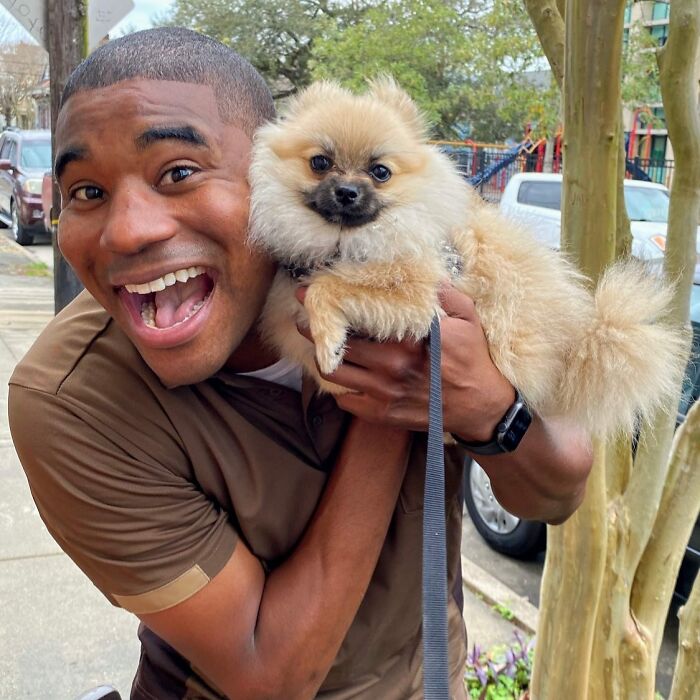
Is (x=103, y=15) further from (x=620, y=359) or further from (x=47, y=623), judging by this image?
(x=620, y=359)

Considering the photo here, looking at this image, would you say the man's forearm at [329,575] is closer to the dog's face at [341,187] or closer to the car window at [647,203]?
the dog's face at [341,187]

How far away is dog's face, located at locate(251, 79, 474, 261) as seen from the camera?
63.7 inches

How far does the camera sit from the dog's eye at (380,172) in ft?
5.46

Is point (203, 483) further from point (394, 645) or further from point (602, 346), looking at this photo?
point (602, 346)

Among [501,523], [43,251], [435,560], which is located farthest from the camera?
[43,251]

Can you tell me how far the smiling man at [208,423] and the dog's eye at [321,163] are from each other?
16cm

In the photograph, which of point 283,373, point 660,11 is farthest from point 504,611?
point 660,11

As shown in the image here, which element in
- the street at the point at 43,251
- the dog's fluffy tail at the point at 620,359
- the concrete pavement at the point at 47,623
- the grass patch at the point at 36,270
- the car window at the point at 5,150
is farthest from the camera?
the car window at the point at 5,150

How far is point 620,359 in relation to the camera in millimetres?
1684

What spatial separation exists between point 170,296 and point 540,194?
11666 mm

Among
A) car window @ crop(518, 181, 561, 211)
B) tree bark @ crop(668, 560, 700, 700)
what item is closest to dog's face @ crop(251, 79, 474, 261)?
tree bark @ crop(668, 560, 700, 700)

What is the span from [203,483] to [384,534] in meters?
0.40

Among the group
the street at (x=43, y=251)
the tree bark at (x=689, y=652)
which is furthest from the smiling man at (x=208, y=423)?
the street at (x=43, y=251)

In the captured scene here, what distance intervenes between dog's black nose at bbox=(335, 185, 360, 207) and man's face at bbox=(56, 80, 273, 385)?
8.1 inches
